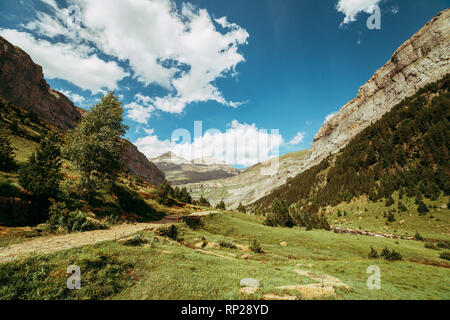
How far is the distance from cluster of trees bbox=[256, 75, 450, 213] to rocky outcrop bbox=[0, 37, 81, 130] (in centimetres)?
10903

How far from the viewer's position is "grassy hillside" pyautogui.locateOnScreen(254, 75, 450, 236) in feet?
119

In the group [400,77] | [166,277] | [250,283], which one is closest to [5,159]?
[166,277]

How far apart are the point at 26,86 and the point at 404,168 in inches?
6328

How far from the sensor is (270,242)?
23938 millimetres

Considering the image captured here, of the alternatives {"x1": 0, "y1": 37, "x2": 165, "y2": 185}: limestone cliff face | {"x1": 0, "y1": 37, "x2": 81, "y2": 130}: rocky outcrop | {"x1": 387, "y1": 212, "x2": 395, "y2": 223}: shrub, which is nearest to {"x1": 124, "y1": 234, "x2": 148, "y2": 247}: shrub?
{"x1": 387, "y1": 212, "x2": 395, "y2": 223}: shrub

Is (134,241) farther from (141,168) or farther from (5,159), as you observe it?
(141,168)

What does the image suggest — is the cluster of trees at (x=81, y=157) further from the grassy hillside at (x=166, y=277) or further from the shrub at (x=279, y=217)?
the shrub at (x=279, y=217)

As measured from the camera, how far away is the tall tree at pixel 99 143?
19859 mm

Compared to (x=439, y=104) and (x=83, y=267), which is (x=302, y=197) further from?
(x=83, y=267)

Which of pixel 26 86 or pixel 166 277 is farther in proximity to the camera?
pixel 26 86

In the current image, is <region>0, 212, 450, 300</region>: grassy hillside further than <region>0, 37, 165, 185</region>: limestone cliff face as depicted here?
No

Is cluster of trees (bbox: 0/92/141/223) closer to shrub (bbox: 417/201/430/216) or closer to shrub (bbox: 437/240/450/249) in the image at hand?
shrub (bbox: 437/240/450/249)

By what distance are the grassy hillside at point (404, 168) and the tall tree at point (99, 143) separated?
5332 cm

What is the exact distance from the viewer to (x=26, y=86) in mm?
83562
